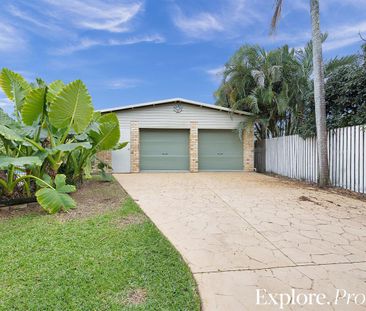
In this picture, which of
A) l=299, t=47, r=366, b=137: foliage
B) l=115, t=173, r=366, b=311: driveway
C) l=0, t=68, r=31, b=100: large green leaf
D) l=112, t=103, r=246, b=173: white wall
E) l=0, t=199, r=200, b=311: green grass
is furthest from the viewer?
l=112, t=103, r=246, b=173: white wall

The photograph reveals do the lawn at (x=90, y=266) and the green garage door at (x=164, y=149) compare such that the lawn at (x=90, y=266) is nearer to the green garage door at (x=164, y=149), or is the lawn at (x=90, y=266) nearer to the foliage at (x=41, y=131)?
the foliage at (x=41, y=131)

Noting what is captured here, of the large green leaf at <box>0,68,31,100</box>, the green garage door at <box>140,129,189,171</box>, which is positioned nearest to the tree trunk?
the green garage door at <box>140,129,189,171</box>

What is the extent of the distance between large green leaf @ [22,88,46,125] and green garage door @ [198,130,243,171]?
9.34m

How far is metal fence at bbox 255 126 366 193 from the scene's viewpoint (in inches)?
299

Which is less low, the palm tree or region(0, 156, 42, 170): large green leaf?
the palm tree

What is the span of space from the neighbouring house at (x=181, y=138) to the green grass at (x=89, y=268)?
9170 mm

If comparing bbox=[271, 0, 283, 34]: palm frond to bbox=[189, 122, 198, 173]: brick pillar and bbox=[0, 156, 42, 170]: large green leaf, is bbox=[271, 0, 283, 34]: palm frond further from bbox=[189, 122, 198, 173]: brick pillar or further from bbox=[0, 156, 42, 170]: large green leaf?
bbox=[0, 156, 42, 170]: large green leaf

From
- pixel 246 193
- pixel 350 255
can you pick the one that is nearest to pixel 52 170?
pixel 246 193

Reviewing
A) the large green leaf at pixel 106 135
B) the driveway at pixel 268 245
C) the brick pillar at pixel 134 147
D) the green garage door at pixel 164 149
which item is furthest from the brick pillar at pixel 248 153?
the large green leaf at pixel 106 135

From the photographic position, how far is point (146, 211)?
18.9 feet

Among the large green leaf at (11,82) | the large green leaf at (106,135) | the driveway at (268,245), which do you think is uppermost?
the large green leaf at (11,82)

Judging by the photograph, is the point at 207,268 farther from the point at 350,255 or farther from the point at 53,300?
the point at 350,255

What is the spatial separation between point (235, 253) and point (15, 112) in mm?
6211

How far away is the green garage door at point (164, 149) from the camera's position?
13.9 metres
